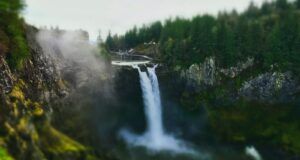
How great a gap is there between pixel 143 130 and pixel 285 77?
29.1m

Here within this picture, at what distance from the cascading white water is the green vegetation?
23.3m

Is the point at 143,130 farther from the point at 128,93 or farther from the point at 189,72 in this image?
the point at 189,72

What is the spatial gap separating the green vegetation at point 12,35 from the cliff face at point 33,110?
4.53 feet

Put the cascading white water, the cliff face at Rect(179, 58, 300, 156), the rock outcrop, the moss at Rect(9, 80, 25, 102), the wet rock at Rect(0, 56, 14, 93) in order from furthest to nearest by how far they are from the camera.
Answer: the rock outcrop
the cliff face at Rect(179, 58, 300, 156)
the cascading white water
the moss at Rect(9, 80, 25, 102)
the wet rock at Rect(0, 56, 14, 93)

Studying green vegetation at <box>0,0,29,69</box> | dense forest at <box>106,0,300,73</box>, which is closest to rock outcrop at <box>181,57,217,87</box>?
dense forest at <box>106,0,300,73</box>

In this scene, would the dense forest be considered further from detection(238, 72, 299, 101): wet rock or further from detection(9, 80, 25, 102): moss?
detection(9, 80, 25, 102): moss

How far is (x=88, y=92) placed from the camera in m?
76.2

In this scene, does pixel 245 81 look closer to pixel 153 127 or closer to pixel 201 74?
pixel 201 74

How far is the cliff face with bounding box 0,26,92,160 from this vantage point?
47594mm

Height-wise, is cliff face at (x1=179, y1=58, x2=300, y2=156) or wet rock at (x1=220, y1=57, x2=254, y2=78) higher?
wet rock at (x1=220, y1=57, x2=254, y2=78)

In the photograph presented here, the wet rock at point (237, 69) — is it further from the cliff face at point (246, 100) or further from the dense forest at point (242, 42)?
the dense forest at point (242, 42)

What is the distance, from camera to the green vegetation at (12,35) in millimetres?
58312

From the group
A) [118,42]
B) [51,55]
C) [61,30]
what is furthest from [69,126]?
[118,42]

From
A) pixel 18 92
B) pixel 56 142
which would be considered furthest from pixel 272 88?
pixel 56 142
